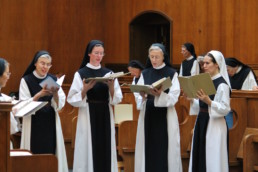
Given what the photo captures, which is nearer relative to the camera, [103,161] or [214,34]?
[103,161]

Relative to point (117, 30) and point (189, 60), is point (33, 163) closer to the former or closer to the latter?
point (189, 60)

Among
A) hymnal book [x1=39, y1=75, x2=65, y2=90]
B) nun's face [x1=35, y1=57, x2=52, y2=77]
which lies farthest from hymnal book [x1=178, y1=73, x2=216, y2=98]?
nun's face [x1=35, y1=57, x2=52, y2=77]

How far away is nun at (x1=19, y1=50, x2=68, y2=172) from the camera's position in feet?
26.5

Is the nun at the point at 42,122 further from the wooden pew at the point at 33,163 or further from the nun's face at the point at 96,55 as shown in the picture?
the wooden pew at the point at 33,163

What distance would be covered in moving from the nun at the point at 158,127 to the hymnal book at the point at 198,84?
68 centimetres

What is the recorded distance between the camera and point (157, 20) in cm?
1587

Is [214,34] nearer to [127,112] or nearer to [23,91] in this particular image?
[127,112]

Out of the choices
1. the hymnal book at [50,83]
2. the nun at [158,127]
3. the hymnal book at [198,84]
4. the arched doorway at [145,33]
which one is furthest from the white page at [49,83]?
the arched doorway at [145,33]

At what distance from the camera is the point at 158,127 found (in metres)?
7.97

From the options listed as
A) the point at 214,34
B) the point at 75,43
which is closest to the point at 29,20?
the point at 75,43

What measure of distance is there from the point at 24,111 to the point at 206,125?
7.11 feet

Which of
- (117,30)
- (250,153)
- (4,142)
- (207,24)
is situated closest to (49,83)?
(250,153)

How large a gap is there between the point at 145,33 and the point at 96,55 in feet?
27.9

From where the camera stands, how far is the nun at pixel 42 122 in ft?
26.5
